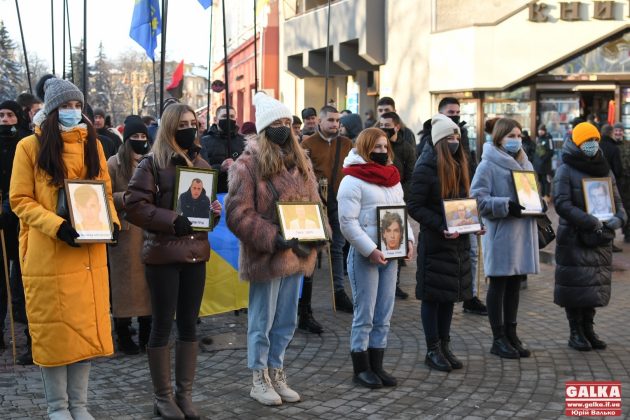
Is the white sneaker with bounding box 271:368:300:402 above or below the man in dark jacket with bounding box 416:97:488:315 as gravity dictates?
below

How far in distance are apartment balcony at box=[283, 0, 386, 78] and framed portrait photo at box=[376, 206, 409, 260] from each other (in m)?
20.7

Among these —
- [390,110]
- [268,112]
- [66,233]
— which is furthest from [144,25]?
[66,233]

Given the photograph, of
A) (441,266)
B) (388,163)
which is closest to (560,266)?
(441,266)

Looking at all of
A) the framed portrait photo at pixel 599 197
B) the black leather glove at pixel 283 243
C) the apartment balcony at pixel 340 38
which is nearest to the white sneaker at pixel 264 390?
the black leather glove at pixel 283 243

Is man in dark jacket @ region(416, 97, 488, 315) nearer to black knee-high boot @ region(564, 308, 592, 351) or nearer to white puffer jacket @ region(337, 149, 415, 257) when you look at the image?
black knee-high boot @ region(564, 308, 592, 351)

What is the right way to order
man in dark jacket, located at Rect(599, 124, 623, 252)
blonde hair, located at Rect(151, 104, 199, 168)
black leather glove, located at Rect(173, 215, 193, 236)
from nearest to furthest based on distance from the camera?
black leather glove, located at Rect(173, 215, 193, 236)
blonde hair, located at Rect(151, 104, 199, 168)
man in dark jacket, located at Rect(599, 124, 623, 252)

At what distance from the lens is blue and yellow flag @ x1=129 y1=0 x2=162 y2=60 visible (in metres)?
10.4

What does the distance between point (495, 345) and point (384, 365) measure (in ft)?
3.28

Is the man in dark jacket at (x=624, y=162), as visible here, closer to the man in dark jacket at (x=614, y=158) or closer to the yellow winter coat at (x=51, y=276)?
the man in dark jacket at (x=614, y=158)

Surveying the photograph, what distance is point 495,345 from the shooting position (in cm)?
685

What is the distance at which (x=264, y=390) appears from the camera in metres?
5.64

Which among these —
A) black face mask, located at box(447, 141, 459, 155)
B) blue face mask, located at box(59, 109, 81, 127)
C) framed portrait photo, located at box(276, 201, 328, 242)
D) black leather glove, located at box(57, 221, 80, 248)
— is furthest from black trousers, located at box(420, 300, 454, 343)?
blue face mask, located at box(59, 109, 81, 127)

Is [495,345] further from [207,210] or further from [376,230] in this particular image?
[207,210]

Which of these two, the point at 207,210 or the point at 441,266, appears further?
the point at 441,266
